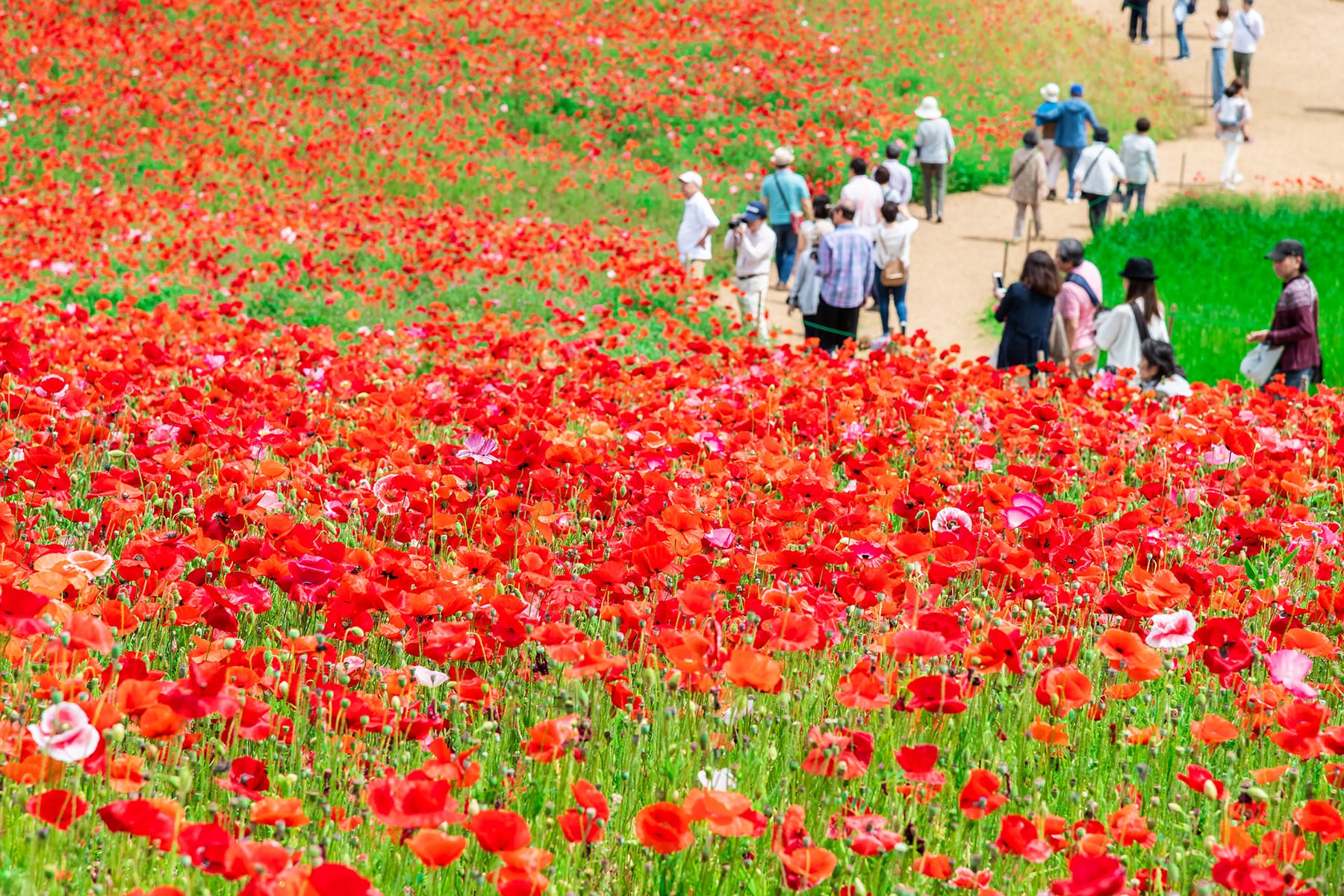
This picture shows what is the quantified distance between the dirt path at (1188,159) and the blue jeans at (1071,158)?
491 millimetres

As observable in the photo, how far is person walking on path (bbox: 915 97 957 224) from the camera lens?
1806 cm

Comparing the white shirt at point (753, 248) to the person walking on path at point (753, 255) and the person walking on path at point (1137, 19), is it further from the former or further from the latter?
the person walking on path at point (1137, 19)

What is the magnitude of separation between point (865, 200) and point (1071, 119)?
648 centimetres

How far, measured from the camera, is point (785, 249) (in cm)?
1541

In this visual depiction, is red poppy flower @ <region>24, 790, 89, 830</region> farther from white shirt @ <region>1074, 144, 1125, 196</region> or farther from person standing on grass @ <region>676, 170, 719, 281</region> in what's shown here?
white shirt @ <region>1074, 144, 1125, 196</region>

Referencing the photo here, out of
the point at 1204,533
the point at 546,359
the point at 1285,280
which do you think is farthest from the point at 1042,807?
the point at 1285,280

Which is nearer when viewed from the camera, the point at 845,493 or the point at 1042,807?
the point at 1042,807

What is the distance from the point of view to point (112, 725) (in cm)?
240

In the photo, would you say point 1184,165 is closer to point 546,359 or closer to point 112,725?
point 546,359

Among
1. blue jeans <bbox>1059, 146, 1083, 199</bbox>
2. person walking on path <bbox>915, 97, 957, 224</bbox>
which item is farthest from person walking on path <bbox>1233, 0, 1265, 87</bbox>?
person walking on path <bbox>915, 97, 957, 224</bbox>

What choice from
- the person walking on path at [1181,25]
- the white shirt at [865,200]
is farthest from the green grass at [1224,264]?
the person walking on path at [1181,25]

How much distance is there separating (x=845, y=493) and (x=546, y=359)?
169 inches

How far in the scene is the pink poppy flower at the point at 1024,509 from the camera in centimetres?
416

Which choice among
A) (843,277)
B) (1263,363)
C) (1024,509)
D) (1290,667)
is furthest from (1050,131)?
(1290,667)
